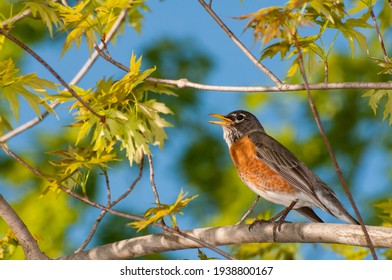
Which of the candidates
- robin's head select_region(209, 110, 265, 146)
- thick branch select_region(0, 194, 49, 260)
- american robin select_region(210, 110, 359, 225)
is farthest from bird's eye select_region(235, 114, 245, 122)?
thick branch select_region(0, 194, 49, 260)

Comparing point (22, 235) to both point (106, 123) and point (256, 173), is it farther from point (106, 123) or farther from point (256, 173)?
point (256, 173)

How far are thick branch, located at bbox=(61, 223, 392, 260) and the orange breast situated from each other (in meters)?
0.47

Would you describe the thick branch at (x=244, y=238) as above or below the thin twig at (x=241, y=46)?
below

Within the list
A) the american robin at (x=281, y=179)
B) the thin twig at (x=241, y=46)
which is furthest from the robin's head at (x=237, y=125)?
the thin twig at (x=241, y=46)

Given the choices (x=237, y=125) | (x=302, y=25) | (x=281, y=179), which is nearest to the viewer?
(x=302, y=25)

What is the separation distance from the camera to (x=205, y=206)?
9648 millimetres

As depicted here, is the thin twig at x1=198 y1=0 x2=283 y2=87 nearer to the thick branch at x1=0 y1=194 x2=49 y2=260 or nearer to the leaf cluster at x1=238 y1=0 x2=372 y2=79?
the leaf cluster at x1=238 y1=0 x2=372 y2=79

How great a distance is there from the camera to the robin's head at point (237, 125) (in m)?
4.90

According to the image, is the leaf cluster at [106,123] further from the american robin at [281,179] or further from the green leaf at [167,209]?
the american robin at [281,179]

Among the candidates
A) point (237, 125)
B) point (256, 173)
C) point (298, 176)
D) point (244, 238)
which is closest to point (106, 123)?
point (244, 238)

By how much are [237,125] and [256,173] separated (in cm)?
79

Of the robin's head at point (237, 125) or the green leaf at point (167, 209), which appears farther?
the robin's head at point (237, 125)

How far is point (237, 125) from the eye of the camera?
16.3 ft

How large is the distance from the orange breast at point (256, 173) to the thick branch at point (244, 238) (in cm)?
47
